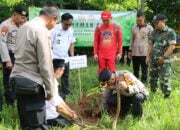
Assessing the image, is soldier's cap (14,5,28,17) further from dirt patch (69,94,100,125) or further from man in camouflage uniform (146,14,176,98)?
man in camouflage uniform (146,14,176,98)

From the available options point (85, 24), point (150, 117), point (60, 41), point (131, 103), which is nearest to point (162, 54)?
point (131, 103)

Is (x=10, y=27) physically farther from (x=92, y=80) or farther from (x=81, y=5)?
(x=81, y=5)

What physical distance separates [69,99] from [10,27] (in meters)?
1.78

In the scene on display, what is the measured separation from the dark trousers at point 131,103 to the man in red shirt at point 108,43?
1477mm

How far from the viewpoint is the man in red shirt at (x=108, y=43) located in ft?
25.3

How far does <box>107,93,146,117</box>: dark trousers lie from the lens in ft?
19.4

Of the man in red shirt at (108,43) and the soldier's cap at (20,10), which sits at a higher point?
the soldier's cap at (20,10)

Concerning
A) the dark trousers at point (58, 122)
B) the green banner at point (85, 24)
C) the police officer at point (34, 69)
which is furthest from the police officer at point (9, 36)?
the green banner at point (85, 24)

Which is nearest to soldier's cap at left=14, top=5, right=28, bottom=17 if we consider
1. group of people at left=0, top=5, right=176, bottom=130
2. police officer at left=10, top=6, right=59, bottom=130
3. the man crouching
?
group of people at left=0, top=5, right=176, bottom=130

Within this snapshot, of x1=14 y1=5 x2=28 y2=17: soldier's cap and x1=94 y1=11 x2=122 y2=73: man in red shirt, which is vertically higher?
x1=14 y1=5 x2=28 y2=17: soldier's cap

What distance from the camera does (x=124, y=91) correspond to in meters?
5.96

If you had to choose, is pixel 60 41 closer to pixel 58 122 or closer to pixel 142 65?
pixel 58 122

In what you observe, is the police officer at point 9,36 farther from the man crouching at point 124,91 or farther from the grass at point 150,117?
the man crouching at point 124,91

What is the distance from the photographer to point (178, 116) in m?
6.07
